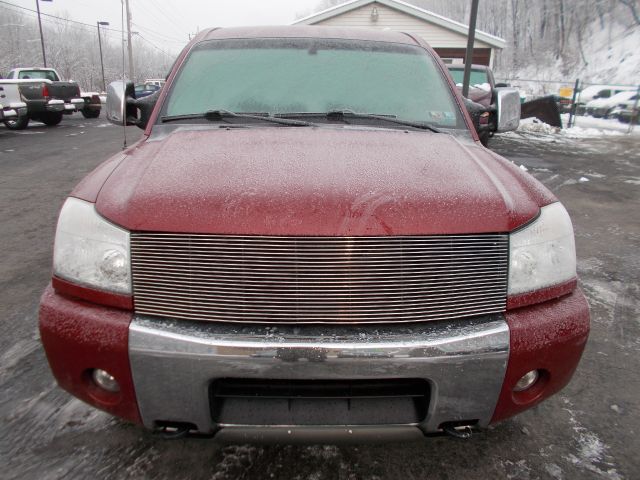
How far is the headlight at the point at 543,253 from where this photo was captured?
1.56 m

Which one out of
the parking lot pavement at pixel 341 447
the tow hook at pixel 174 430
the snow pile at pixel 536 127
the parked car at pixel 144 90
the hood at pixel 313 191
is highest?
the parked car at pixel 144 90

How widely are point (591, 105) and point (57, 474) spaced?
1008 inches

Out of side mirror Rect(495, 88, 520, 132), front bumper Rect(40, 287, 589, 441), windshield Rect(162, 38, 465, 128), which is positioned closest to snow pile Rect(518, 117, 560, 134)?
side mirror Rect(495, 88, 520, 132)

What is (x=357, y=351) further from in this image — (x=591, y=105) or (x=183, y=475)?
(x=591, y=105)

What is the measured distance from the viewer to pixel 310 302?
1457 millimetres

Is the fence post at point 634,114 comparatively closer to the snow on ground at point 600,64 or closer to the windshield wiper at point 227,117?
the windshield wiper at point 227,117

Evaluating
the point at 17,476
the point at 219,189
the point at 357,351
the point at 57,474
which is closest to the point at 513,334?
the point at 357,351

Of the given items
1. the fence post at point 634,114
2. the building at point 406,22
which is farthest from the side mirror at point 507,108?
the fence post at point 634,114

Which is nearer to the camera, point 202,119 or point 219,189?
point 219,189

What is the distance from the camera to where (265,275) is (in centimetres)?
144

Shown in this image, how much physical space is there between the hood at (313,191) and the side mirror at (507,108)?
3.55 feet

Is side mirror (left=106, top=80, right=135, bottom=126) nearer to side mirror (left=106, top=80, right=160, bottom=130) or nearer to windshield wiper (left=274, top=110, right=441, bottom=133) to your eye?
side mirror (left=106, top=80, right=160, bottom=130)

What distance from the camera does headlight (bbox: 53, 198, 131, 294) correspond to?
1.50 meters

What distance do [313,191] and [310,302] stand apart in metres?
0.36
